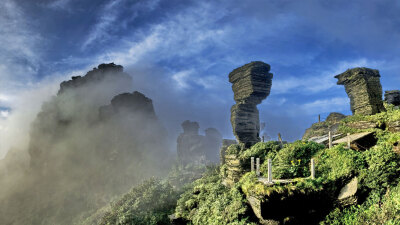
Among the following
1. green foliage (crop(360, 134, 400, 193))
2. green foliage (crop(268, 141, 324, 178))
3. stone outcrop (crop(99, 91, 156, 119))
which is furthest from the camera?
stone outcrop (crop(99, 91, 156, 119))

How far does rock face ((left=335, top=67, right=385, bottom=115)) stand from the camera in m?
20.8

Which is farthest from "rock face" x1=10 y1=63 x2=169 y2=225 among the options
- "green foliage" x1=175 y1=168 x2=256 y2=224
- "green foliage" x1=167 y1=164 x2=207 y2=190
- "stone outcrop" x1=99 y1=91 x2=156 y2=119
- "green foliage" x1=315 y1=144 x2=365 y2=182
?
"green foliage" x1=315 y1=144 x2=365 y2=182

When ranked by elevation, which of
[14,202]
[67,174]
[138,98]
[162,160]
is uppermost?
[138,98]

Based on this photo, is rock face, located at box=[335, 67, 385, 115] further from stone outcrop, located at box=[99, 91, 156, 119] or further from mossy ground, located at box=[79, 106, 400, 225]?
stone outcrop, located at box=[99, 91, 156, 119]

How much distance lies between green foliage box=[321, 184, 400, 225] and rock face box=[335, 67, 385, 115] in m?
14.7

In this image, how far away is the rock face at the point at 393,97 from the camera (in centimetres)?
Answer: 2341

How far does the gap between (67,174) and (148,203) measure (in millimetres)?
92337

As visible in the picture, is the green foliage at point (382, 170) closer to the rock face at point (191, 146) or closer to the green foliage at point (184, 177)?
the green foliage at point (184, 177)

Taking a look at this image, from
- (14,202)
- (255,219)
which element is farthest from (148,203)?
(14,202)

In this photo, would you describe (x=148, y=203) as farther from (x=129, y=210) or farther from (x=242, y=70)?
(x=242, y=70)

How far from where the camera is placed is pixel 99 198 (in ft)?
241

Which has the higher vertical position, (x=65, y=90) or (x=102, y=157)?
(x=65, y=90)

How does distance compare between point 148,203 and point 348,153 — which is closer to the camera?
point 348,153

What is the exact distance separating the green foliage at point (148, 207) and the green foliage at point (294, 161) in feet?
33.8
